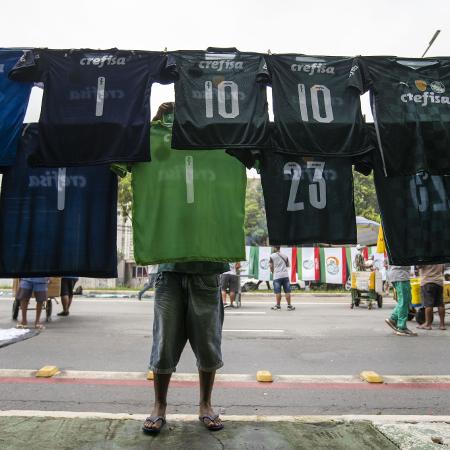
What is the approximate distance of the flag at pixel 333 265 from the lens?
21000 millimetres

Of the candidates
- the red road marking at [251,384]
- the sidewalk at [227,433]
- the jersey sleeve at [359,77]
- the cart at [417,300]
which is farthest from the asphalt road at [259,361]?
the jersey sleeve at [359,77]

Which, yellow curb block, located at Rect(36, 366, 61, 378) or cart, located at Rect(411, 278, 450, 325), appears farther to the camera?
cart, located at Rect(411, 278, 450, 325)

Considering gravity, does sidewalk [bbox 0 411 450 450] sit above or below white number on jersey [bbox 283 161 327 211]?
below

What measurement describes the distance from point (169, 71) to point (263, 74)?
2.41 feet

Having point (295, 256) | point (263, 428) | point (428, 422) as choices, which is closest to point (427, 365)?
point (428, 422)

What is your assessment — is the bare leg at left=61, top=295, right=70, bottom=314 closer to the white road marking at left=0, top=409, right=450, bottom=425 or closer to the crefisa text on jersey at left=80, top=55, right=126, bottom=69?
the white road marking at left=0, top=409, right=450, bottom=425

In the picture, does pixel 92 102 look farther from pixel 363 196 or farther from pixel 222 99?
pixel 363 196

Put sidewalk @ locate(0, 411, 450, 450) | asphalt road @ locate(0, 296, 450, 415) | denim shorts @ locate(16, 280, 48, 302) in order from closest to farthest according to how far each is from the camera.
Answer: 1. sidewalk @ locate(0, 411, 450, 450)
2. asphalt road @ locate(0, 296, 450, 415)
3. denim shorts @ locate(16, 280, 48, 302)

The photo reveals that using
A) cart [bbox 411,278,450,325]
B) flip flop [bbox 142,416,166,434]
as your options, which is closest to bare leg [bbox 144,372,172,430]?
flip flop [bbox 142,416,166,434]

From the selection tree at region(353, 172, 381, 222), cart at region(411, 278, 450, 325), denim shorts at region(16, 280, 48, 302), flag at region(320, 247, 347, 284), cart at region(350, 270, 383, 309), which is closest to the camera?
denim shorts at region(16, 280, 48, 302)

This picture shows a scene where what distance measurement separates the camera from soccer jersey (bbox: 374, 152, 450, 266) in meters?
3.78

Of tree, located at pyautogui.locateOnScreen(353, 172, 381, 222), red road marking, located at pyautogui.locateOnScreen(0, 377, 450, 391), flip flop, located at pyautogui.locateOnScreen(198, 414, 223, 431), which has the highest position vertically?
tree, located at pyautogui.locateOnScreen(353, 172, 381, 222)

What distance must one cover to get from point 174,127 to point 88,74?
84 centimetres

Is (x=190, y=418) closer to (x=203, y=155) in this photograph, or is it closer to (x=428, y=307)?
(x=203, y=155)
